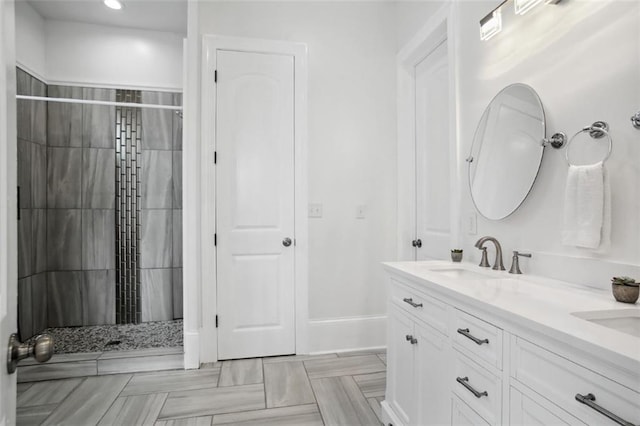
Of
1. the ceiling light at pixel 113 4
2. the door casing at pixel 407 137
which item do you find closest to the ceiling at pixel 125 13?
the ceiling light at pixel 113 4

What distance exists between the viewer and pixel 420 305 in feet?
4.94

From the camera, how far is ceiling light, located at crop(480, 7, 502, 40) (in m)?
1.67

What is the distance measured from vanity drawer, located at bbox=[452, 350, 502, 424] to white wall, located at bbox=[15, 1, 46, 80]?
3682 millimetres

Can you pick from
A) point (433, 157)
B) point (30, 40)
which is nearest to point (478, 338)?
point (433, 157)

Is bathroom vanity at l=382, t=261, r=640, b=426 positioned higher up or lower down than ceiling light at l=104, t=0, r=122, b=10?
lower down

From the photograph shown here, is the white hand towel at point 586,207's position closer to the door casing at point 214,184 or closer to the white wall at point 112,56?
the door casing at point 214,184

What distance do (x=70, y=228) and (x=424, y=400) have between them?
129 inches

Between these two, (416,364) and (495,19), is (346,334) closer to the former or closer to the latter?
(416,364)

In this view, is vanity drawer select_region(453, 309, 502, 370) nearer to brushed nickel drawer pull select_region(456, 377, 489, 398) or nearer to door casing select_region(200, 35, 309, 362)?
brushed nickel drawer pull select_region(456, 377, 489, 398)

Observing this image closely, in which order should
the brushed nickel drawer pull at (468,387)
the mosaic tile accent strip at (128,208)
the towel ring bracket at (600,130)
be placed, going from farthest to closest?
the mosaic tile accent strip at (128,208)
the towel ring bracket at (600,130)
the brushed nickel drawer pull at (468,387)

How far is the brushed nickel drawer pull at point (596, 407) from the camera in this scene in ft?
2.20

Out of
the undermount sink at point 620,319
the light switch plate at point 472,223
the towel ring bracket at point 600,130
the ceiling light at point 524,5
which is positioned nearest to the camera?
the undermount sink at point 620,319

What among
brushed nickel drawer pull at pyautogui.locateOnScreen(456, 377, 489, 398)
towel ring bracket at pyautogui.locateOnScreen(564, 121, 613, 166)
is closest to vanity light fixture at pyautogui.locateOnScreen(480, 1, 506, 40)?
towel ring bracket at pyautogui.locateOnScreen(564, 121, 613, 166)

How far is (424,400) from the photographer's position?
1.45 meters
